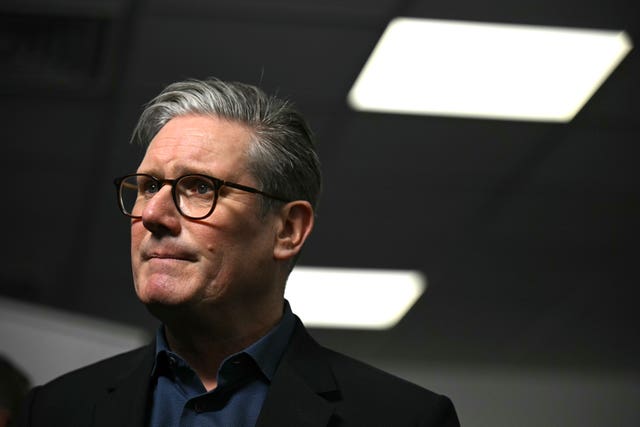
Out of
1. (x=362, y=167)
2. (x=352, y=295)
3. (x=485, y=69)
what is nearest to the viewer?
(x=485, y=69)

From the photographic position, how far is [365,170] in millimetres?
4488

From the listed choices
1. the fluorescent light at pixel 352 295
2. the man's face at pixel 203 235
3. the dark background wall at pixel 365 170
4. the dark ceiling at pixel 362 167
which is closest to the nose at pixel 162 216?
the man's face at pixel 203 235

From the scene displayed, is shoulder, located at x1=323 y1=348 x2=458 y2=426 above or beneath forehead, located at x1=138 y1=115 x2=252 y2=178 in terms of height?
beneath

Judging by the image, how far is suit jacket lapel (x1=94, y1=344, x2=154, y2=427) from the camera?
1.53 meters

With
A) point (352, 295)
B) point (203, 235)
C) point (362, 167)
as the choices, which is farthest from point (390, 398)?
point (352, 295)

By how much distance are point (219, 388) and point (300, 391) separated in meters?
0.12

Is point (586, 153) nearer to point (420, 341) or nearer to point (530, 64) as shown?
point (530, 64)

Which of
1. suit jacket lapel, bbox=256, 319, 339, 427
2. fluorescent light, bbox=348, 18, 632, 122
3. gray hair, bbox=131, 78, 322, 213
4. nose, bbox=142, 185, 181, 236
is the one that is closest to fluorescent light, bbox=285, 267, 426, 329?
fluorescent light, bbox=348, 18, 632, 122

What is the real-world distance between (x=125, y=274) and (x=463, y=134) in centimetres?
238

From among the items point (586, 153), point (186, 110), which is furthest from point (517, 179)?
point (186, 110)

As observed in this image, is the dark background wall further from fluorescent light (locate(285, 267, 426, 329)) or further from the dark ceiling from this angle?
fluorescent light (locate(285, 267, 426, 329))

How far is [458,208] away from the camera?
4.84m

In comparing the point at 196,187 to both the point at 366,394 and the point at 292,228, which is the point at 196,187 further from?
the point at 366,394

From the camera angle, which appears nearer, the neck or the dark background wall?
the neck
